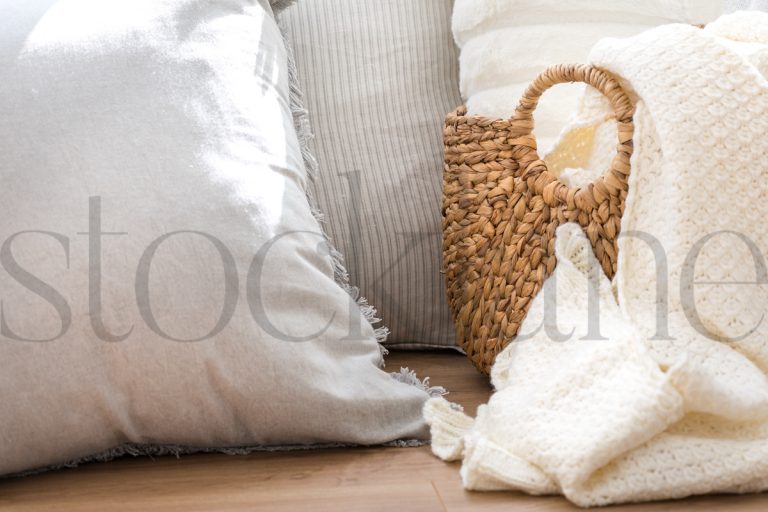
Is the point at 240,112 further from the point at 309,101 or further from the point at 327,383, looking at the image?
A: the point at 309,101

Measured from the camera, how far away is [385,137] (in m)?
1.44

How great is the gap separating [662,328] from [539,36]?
0.52 metres

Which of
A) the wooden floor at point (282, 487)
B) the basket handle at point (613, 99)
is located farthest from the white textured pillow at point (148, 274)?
the basket handle at point (613, 99)

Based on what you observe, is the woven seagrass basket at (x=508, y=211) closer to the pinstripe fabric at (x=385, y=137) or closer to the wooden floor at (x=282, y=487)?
the pinstripe fabric at (x=385, y=137)

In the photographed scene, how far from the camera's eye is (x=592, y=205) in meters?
1.03

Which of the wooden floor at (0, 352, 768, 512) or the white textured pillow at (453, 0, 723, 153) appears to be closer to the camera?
the wooden floor at (0, 352, 768, 512)

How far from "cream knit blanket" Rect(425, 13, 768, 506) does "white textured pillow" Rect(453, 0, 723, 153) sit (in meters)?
0.22

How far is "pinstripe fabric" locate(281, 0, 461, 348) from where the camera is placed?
1.37 meters

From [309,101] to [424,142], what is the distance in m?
0.20

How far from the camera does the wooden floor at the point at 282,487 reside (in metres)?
0.83

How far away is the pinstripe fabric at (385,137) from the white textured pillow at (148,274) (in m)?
0.36

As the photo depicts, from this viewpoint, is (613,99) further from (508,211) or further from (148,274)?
(148,274)

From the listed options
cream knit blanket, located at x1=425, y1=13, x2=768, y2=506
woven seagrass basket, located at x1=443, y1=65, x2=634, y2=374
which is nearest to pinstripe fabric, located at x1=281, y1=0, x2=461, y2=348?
woven seagrass basket, located at x1=443, y1=65, x2=634, y2=374

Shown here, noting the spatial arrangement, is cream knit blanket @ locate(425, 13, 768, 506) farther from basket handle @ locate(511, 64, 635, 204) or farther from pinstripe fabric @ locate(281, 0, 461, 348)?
pinstripe fabric @ locate(281, 0, 461, 348)
